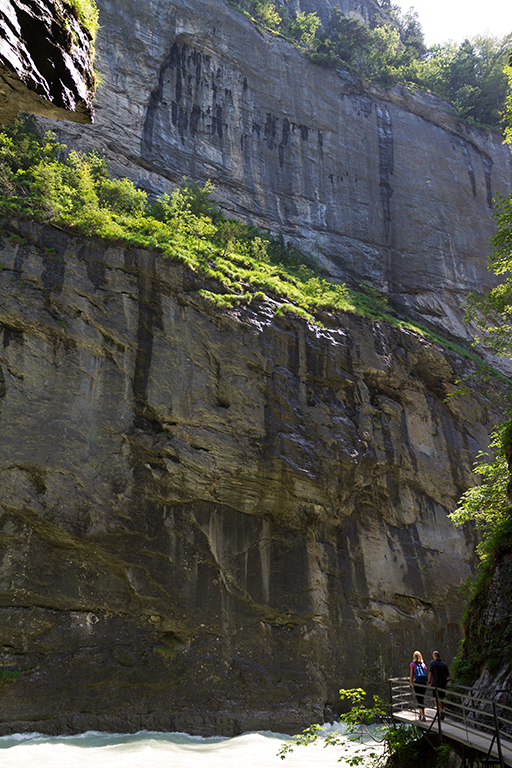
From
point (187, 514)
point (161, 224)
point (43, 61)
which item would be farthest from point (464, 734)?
point (161, 224)

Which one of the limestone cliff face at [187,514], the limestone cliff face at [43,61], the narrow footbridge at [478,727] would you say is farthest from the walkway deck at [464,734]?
the limestone cliff face at [43,61]

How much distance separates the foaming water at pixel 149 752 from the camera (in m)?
13.1

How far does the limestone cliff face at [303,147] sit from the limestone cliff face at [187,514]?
43.7ft

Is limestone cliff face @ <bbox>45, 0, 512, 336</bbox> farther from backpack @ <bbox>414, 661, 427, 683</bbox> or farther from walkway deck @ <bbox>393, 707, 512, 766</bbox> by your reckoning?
walkway deck @ <bbox>393, 707, 512, 766</bbox>

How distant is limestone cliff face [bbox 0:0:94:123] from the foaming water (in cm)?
1414

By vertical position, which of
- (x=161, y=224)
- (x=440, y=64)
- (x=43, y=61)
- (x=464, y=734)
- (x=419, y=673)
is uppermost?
(x=440, y=64)

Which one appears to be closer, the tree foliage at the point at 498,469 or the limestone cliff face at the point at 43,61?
the limestone cliff face at the point at 43,61

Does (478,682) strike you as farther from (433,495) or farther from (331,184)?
(331,184)

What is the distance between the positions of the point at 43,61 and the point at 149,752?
15.5 meters

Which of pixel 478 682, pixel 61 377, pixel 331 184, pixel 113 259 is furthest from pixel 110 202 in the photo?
pixel 478 682

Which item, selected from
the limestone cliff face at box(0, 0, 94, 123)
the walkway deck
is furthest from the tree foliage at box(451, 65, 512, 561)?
the limestone cliff face at box(0, 0, 94, 123)

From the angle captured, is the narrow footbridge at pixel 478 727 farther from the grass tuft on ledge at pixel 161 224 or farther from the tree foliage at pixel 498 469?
the grass tuft on ledge at pixel 161 224

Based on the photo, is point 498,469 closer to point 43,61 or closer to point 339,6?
point 43,61

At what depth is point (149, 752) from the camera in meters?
A: 13.9
